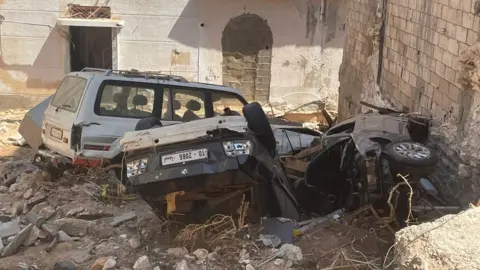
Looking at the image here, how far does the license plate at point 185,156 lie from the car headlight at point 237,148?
0.66ft

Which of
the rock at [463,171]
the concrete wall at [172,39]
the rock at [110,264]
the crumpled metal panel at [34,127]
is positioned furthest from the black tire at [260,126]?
the concrete wall at [172,39]

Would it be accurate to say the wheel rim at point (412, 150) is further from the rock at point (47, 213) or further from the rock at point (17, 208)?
the rock at point (17, 208)

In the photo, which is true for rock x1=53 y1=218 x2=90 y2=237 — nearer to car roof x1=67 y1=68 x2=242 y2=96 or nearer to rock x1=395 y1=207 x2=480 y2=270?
car roof x1=67 y1=68 x2=242 y2=96

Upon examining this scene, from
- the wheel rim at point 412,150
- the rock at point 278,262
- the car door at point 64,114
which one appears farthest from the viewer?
the car door at point 64,114

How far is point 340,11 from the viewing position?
16.5m

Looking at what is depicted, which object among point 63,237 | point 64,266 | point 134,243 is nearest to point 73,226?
point 63,237

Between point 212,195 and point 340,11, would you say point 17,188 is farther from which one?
point 340,11

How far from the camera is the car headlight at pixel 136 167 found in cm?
567

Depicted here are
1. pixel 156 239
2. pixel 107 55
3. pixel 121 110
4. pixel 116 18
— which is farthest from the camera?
pixel 107 55

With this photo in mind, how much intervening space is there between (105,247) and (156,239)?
1.73 feet

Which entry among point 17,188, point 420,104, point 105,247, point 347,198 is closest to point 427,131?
point 420,104

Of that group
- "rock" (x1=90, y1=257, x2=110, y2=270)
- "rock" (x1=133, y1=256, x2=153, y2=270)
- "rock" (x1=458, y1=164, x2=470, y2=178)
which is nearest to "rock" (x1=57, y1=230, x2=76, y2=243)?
"rock" (x1=90, y1=257, x2=110, y2=270)

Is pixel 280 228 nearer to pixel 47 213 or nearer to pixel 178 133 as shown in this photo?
pixel 178 133

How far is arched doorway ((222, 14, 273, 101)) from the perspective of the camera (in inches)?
654
